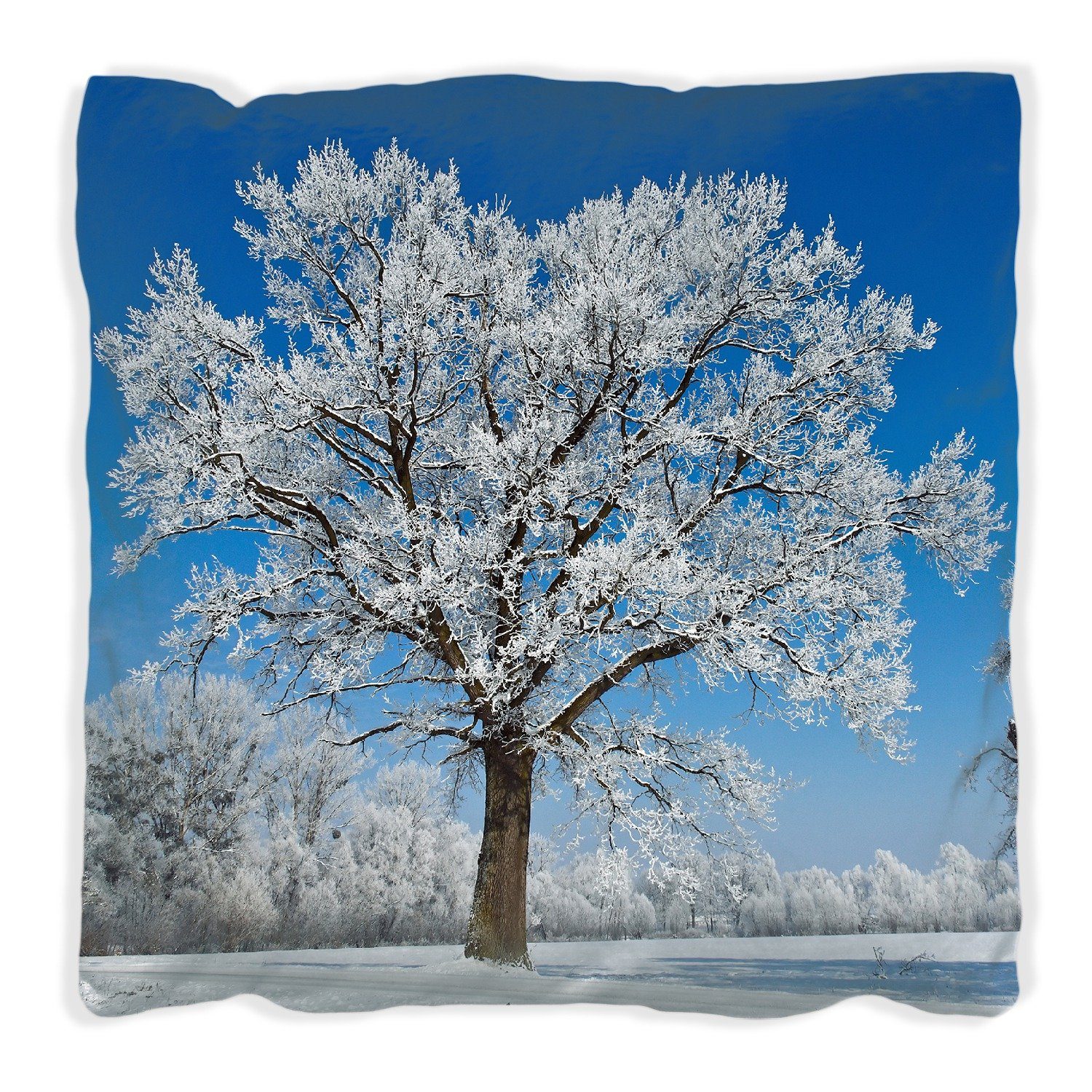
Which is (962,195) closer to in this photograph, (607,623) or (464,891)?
(607,623)

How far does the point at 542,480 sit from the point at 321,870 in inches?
74.7

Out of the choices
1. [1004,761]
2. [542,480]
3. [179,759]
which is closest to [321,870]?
[179,759]

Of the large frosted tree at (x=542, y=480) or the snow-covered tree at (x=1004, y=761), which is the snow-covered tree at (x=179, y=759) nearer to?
the large frosted tree at (x=542, y=480)

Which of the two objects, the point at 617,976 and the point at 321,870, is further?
the point at 321,870

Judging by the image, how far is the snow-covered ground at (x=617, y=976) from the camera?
12.1 ft

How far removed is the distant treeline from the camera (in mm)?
3812

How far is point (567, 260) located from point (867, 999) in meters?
3.29

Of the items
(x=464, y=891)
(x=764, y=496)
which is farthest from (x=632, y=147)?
Result: (x=464, y=891)

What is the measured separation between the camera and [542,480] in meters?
4.23

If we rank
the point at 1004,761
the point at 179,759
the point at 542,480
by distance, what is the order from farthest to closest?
the point at 542,480 → the point at 179,759 → the point at 1004,761

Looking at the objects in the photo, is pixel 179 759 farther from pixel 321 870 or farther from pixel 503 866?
pixel 503 866

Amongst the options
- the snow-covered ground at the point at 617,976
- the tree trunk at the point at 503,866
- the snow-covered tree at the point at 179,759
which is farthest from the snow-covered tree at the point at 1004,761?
the snow-covered tree at the point at 179,759

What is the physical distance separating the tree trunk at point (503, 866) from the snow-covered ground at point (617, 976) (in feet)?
0.29

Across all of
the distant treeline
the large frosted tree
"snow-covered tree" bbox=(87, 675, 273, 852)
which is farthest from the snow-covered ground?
"snow-covered tree" bbox=(87, 675, 273, 852)
